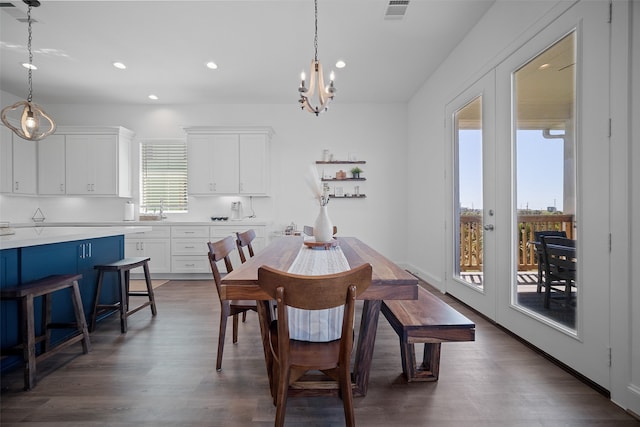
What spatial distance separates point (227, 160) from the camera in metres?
4.91

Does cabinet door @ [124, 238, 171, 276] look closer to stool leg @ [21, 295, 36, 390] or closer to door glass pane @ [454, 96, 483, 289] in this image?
stool leg @ [21, 295, 36, 390]

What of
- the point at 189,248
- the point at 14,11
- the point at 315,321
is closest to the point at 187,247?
the point at 189,248

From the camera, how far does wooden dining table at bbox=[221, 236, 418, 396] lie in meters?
1.34

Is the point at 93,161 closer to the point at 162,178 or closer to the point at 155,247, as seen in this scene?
the point at 162,178

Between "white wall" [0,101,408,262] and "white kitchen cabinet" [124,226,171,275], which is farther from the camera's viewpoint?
"white wall" [0,101,408,262]

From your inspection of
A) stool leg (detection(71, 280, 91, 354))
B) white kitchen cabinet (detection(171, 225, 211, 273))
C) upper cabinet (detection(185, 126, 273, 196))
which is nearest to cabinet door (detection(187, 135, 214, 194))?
upper cabinet (detection(185, 126, 273, 196))

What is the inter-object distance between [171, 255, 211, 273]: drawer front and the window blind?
3.52ft

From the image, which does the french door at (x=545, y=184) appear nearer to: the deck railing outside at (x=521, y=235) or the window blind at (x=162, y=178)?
the deck railing outside at (x=521, y=235)

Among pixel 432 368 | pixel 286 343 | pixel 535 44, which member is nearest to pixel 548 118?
pixel 535 44

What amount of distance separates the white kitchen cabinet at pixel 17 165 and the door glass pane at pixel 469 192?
21.7 feet

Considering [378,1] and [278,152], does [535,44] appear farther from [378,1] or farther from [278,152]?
[278,152]

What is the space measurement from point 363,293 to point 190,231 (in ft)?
13.4

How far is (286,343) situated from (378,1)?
3029mm

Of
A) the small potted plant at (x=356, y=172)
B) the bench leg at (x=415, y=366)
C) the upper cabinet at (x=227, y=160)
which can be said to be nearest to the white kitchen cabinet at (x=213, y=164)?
the upper cabinet at (x=227, y=160)
